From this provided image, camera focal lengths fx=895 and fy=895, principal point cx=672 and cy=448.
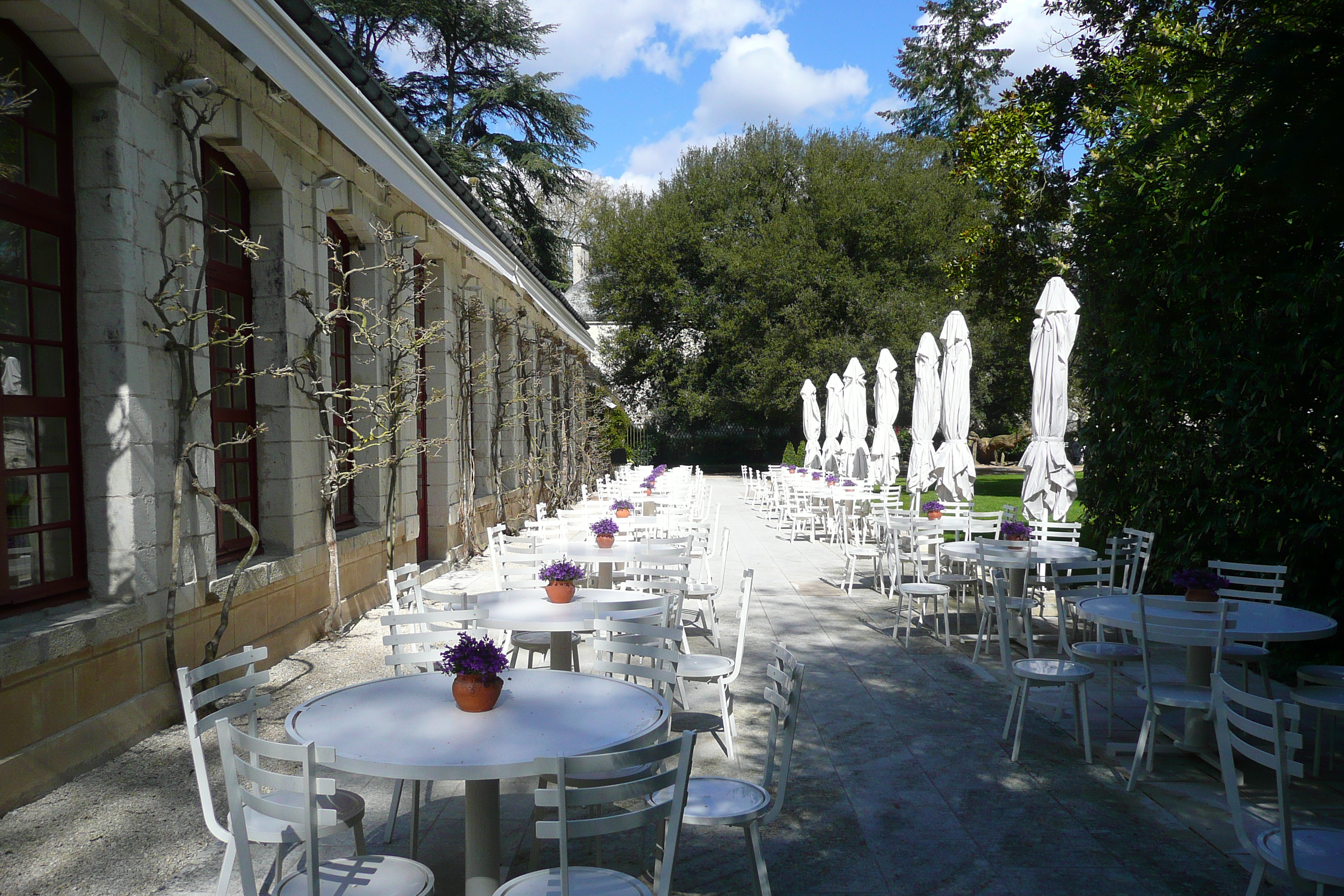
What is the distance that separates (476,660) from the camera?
2762 mm

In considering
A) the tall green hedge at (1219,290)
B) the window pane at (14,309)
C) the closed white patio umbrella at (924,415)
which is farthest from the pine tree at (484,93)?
the window pane at (14,309)

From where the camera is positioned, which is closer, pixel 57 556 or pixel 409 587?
pixel 57 556

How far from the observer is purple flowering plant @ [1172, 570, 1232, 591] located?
4.55m

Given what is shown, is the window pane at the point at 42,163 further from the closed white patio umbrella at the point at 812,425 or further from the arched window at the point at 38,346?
the closed white patio umbrella at the point at 812,425

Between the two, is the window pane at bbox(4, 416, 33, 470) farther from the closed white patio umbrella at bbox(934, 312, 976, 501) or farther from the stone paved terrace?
the closed white patio umbrella at bbox(934, 312, 976, 501)

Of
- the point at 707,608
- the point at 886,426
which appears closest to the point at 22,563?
the point at 707,608

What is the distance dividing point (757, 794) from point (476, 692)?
1018 millimetres

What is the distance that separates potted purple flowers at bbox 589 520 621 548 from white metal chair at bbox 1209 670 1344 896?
413 cm

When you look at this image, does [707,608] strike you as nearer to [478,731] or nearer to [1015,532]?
[1015,532]

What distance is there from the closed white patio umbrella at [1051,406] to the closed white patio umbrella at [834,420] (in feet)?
30.3

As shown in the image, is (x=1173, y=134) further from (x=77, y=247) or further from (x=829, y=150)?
(x=829, y=150)

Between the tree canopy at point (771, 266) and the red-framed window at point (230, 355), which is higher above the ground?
the tree canopy at point (771, 266)

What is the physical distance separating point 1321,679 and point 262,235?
6963 millimetres

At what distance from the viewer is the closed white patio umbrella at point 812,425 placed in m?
21.0
